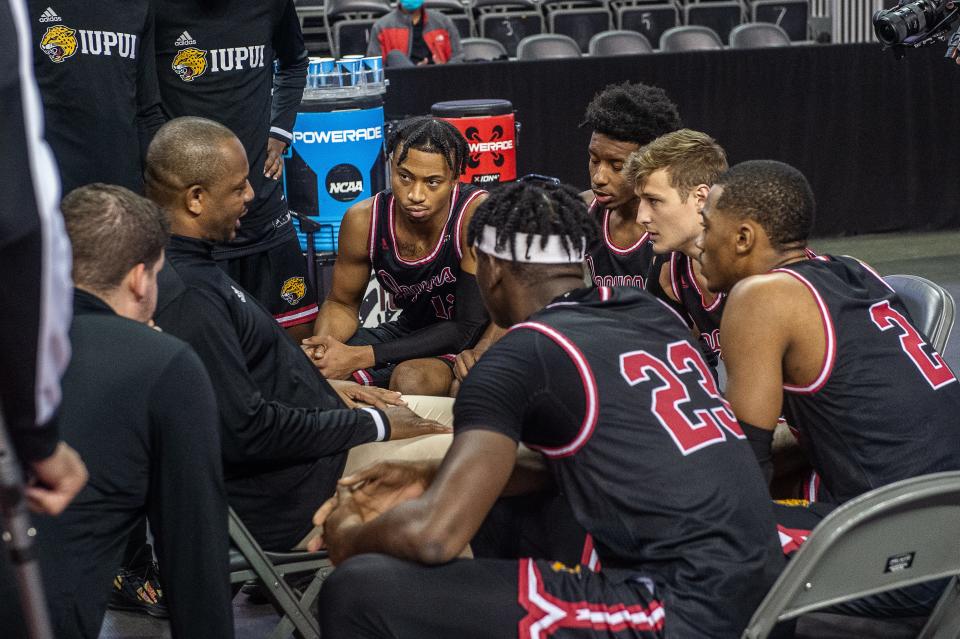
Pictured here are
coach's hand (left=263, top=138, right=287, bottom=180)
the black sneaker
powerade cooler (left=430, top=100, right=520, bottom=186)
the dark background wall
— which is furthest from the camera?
the dark background wall

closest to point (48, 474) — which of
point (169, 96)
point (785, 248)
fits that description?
point (785, 248)

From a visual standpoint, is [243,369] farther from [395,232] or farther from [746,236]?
[395,232]

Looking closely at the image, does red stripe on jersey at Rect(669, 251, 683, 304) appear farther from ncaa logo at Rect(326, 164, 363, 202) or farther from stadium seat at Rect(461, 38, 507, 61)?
stadium seat at Rect(461, 38, 507, 61)

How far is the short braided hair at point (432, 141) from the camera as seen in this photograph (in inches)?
152

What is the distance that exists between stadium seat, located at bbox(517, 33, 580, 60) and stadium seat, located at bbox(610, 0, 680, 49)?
1.29m

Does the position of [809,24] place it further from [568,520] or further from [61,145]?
[568,520]

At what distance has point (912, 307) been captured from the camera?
3.38 m

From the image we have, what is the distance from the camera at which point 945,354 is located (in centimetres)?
551

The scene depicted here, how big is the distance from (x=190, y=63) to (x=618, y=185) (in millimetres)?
1527

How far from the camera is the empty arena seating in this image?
10211 mm

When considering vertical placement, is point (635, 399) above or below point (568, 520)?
above

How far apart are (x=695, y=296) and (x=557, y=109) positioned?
4.72 metres

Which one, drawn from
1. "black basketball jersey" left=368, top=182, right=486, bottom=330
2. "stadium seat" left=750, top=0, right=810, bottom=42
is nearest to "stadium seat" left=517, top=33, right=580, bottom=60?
"stadium seat" left=750, top=0, right=810, bottom=42

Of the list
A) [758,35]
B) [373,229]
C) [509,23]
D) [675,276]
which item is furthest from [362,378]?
[509,23]
